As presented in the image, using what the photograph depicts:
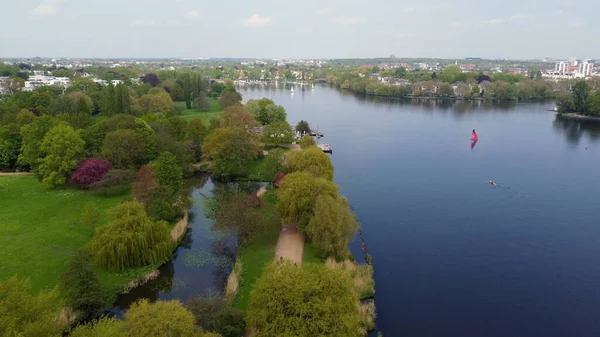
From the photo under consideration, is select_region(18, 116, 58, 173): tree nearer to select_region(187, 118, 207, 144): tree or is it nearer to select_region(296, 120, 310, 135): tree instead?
select_region(187, 118, 207, 144): tree

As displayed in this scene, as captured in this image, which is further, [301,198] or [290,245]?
[301,198]

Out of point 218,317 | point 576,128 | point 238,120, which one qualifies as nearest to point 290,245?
point 218,317

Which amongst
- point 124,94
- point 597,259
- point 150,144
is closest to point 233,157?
point 150,144

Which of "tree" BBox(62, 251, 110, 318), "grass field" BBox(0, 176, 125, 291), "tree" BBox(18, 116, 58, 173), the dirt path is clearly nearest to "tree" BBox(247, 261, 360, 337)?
the dirt path

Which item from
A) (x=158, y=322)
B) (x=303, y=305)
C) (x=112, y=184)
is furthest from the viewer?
(x=112, y=184)

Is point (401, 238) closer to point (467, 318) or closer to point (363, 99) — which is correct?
point (467, 318)

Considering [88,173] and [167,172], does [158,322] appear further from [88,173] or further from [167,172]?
[88,173]

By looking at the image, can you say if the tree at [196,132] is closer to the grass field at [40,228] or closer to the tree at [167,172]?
the tree at [167,172]
